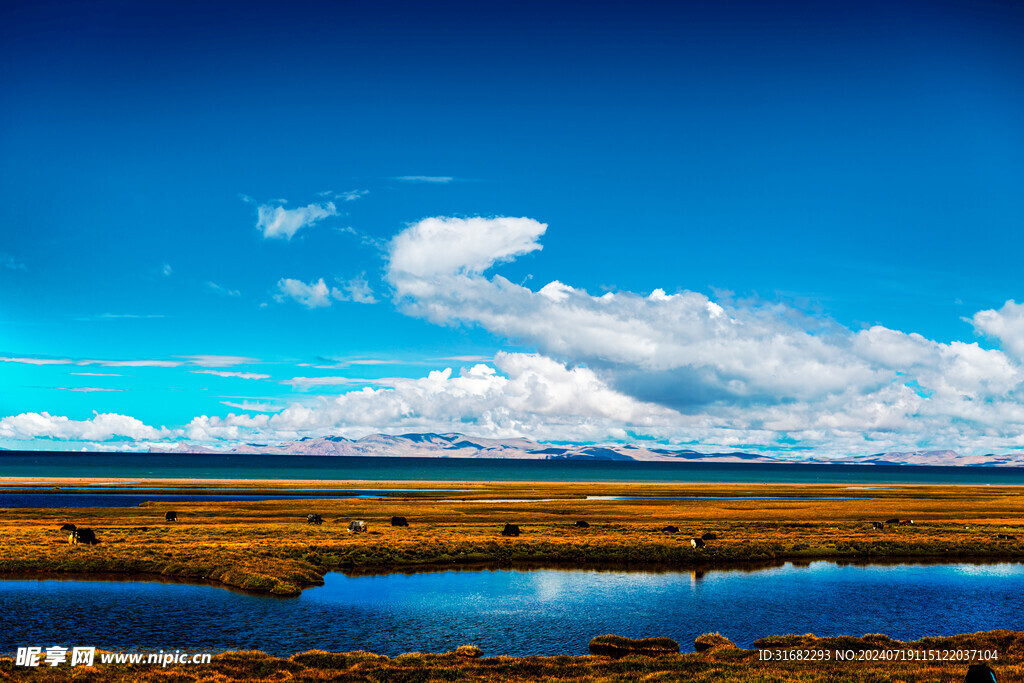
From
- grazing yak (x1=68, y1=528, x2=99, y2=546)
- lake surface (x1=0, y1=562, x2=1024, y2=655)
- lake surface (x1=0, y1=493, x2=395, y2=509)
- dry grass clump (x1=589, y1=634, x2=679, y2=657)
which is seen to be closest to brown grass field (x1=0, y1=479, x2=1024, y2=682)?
grazing yak (x1=68, y1=528, x2=99, y2=546)

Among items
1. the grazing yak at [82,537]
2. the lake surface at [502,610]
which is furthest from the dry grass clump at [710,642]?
the grazing yak at [82,537]

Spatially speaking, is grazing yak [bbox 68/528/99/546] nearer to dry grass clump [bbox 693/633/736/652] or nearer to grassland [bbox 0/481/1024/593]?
grassland [bbox 0/481/1024/593]

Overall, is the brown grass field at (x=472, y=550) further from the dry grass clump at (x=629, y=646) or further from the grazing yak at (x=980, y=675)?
the grazing yak at (x=980, y=675)

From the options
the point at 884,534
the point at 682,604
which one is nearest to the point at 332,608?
the point at 682,604

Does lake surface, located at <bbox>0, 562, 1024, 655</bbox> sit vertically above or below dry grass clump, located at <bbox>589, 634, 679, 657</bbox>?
below

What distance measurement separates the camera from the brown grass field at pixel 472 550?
75.7 feet

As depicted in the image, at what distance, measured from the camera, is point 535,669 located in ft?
77.4

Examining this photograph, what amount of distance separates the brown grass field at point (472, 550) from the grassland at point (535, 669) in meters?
0.07

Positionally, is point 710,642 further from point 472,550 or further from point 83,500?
point 83,500

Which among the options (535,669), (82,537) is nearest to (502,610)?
(535,669)

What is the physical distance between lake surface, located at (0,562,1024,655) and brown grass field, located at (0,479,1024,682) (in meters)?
2.60

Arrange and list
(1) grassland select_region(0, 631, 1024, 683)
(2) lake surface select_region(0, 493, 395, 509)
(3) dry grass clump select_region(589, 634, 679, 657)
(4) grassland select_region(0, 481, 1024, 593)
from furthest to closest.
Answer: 1. (2) lake surface select_region(0, 493, 395, 509)
2. (4) grassland select_region(0, 481, 1024, 593)
3. (3) dry grass clump select_region(589, 634, 679, 657)
4. (1) grassland select_region(0, 631, 1024, 683)

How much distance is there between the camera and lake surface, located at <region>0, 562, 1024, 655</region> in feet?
90.6

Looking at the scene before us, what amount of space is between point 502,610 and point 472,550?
53.7ft
